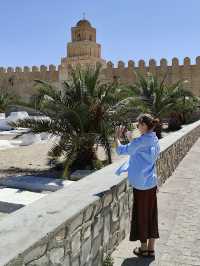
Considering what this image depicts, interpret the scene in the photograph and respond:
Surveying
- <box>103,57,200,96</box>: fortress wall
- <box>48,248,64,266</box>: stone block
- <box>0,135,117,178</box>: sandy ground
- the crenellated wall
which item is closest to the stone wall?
<box>48,248,64,266</box>: stone block

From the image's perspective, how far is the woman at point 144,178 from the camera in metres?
3.33

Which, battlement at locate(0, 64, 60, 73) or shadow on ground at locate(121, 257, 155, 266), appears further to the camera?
battlement at locate(0, 64, 60, 73)

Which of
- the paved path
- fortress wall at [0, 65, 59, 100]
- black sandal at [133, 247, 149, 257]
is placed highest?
fortress wall at [0, 65, 59, 100]

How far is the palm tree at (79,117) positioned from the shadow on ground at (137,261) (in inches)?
156

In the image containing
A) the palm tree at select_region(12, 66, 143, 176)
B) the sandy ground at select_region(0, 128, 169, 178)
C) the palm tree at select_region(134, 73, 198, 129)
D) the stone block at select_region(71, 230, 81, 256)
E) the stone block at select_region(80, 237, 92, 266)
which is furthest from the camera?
the palm tree at select_region(134, 73, 198, 129)

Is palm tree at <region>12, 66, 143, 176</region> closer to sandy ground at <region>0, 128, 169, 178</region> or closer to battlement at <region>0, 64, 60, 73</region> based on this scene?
sandy ground at <region>0, 128, 169, 178</region>

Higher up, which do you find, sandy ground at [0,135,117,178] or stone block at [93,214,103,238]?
stone block at [93,214,103,238]

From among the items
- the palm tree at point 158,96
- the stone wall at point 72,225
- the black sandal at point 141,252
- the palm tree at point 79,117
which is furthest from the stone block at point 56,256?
the palm tree at point 158,96

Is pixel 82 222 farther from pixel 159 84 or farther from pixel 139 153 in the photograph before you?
pixel 159 84

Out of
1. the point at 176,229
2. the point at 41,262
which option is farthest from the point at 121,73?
the point at 41,262

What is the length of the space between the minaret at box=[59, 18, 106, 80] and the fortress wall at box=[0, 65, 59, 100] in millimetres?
1832

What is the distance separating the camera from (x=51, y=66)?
1540 inches

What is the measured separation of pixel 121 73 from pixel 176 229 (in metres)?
33.6

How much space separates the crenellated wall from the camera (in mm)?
35812
